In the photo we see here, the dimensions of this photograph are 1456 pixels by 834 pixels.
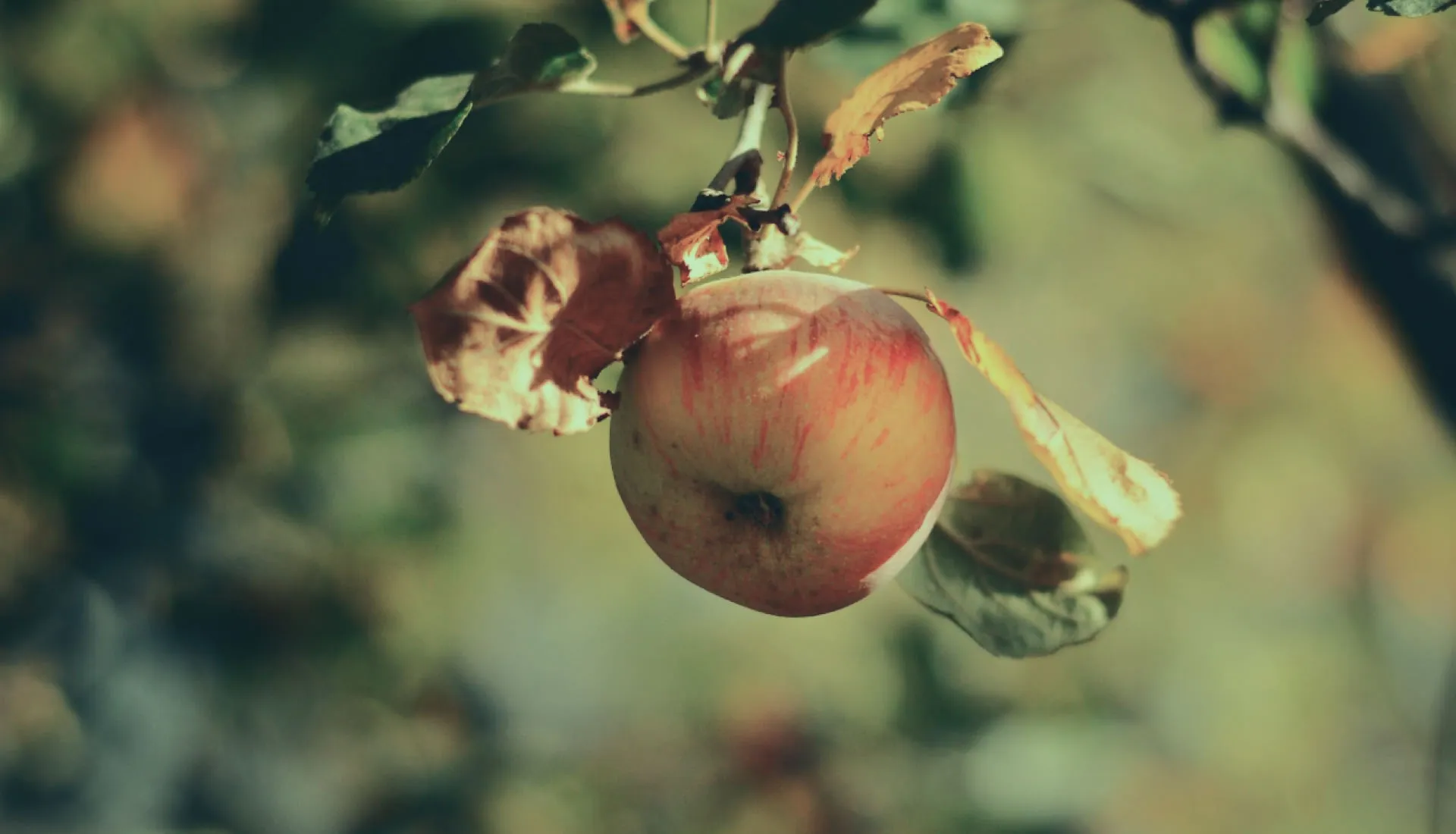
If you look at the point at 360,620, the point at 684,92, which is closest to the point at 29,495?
the point at 360,620

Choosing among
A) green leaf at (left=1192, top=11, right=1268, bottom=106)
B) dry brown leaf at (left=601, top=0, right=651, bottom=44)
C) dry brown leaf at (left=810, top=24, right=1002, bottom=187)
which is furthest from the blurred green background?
dry brown leaf at (left=810, top=24, right=1002, bottom=187)

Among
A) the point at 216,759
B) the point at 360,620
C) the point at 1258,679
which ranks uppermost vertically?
the point at 360,620

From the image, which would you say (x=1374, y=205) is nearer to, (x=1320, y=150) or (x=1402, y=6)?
(x=1320, y=150)

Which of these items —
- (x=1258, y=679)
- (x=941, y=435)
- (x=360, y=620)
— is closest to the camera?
(x=941, y=435)

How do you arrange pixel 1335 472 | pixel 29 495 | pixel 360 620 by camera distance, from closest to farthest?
→ pixel 29 495, pixel 360 620, pixel 1335 472

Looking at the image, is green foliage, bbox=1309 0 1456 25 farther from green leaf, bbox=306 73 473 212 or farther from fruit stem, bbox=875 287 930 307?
green leaf, bbox=306 73 473 212

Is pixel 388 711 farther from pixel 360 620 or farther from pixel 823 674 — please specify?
pixel 823 674
